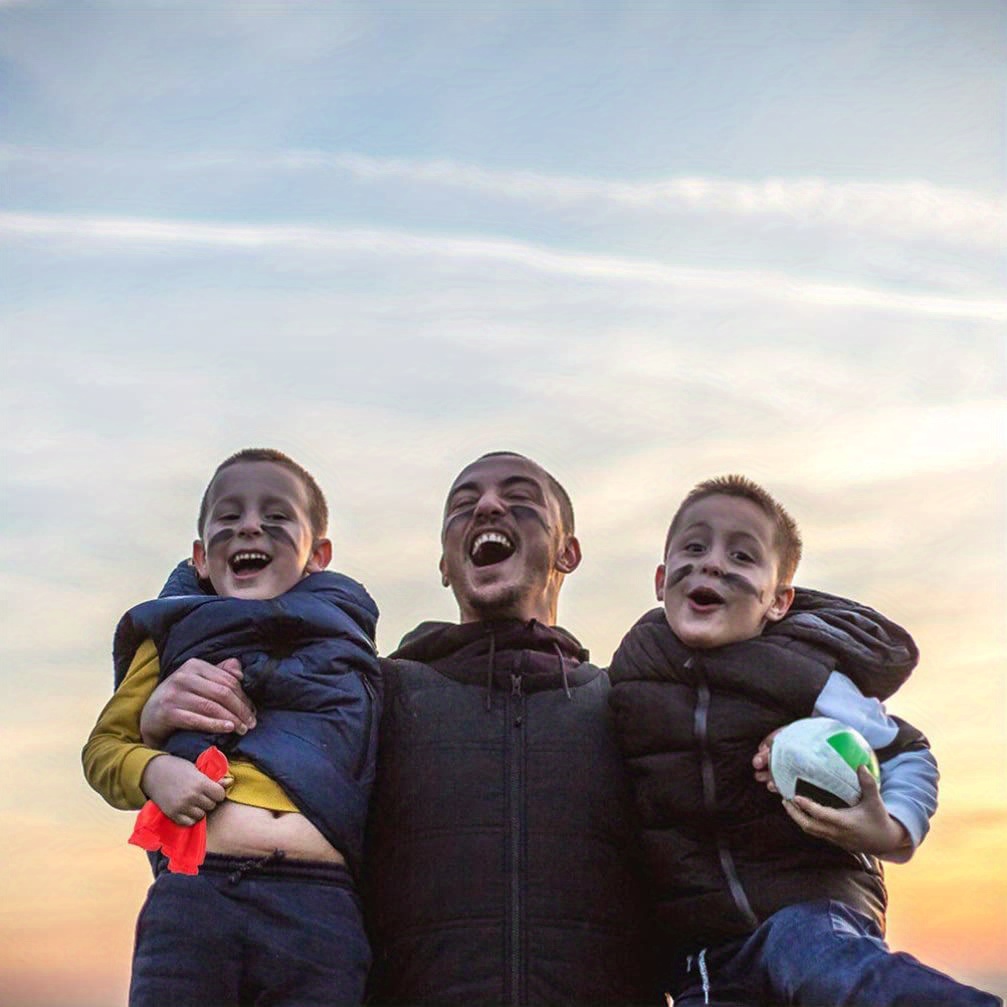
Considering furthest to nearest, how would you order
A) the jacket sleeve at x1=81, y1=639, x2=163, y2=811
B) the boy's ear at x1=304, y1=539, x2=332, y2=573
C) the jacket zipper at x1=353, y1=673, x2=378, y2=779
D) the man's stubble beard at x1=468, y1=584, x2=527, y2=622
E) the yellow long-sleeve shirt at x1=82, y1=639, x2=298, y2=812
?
the man's stubble beard at x1=468, y1=584, x2=527, y2=622 < the boy's ear at x1=304, y1=539, x2=332, y2=573 < the jacket zipper at x1=353, y1=673, x2=378, y2=779 < the jacket sleeve at x1=81, y1=639, x2=163, y2=811 < the yellow long-sleeve shirt at x1=82, y1=639, x2=298, y2=812

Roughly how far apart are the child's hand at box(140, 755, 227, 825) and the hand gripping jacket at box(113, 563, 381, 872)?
12 cm

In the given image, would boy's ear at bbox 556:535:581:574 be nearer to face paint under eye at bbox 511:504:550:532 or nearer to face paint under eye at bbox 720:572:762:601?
face paint under eye at bbox 511:504:550:532

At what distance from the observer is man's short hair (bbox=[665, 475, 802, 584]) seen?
5.69m

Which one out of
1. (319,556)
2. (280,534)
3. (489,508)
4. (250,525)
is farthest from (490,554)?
(250,525)

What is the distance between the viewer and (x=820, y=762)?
4.83 meters

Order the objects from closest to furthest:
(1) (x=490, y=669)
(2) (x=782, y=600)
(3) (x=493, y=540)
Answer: (2) (x=782, y=600) < (1) (x=490, y=669) < (3) (x=493, y=540)

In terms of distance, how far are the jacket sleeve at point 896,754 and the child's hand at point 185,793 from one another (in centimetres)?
216

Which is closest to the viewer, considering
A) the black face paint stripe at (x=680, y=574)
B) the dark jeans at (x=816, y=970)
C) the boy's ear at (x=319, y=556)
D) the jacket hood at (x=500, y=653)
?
the dark jeans at (x=816, y=970)

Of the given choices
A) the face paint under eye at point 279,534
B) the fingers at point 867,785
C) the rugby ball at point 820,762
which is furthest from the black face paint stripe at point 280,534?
the fingers at point 867,785

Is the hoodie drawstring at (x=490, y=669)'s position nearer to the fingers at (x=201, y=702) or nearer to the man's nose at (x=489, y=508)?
the man's nose at (x=489, y=508)

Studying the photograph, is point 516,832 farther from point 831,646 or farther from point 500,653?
point 831,646

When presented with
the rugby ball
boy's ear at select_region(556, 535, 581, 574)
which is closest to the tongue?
boy's ear at select_region(556, 535, 581, 574)

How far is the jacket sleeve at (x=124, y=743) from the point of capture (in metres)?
5.21

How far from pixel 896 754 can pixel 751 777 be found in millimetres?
565
